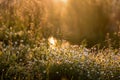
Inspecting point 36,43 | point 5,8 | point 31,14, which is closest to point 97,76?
point 36,43

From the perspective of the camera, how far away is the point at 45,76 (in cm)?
583

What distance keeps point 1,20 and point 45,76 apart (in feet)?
13.0

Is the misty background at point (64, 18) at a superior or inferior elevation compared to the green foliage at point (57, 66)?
superior

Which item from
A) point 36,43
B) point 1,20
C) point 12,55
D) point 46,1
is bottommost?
point 12,55

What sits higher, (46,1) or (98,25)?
(46,1)

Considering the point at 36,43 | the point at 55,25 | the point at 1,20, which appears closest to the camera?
the point at 36,43

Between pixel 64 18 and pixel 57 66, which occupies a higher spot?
pixel 64 18

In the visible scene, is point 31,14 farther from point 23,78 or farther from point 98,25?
point 23,78

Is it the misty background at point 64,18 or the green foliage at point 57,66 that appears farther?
the misty background at point 64,18

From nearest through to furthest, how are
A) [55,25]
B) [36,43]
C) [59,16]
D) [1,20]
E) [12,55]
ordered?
1. [12,55]
2. [36,43]
3. [1,20]
4. [55,25]
5. [59,16]

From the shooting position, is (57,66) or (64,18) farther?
(64,18)

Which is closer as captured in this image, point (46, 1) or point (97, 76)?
point (97, 76)

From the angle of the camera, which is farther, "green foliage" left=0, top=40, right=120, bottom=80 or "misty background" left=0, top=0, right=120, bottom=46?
"misty background" left=0, top=0, right=120, bottom=46

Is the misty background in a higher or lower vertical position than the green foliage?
Answer: higher
